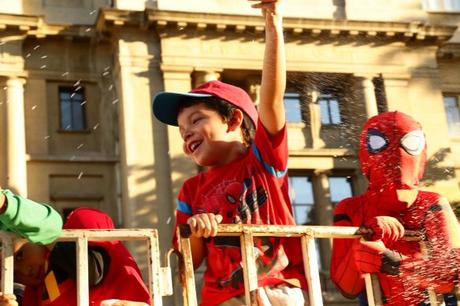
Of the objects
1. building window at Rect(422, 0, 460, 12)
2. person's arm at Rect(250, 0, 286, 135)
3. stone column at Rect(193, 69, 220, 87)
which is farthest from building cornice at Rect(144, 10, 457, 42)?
person's arm at Rect(250, 0, 286, 135)

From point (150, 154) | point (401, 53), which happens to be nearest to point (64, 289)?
point (150, 154)

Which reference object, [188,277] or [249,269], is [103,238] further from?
[249,269]

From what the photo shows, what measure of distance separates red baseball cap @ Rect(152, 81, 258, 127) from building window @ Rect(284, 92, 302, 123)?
16.5 metres

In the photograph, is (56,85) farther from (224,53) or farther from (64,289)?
(64,289)

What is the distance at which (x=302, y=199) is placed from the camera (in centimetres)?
2125

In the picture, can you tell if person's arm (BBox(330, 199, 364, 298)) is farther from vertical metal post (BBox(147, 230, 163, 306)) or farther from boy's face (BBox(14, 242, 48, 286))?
boy's face (BBox(14, 242, 48, 286))

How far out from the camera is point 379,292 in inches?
135

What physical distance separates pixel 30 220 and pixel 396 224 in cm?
146

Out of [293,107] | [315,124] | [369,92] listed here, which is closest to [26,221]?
[293,107]

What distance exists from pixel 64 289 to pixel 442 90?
68.7ft

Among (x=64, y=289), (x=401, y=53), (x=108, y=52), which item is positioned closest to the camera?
(x=64, y=289)

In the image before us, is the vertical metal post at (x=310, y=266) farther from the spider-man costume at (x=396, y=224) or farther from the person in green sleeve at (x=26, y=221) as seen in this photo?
the person in green sleeve at (x=26, y=221)

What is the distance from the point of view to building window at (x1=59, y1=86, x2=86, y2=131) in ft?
67.3

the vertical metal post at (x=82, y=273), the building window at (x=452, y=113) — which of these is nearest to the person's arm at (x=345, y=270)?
the vertical metal post at (x=82, y=273)
